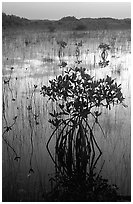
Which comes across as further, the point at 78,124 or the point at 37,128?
the point at 37,128

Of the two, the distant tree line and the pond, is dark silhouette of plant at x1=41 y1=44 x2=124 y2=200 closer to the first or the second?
the pond

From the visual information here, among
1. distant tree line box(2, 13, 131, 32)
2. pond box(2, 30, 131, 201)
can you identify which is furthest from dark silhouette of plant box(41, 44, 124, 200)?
distant tree line box(2, 13, 131, 32)

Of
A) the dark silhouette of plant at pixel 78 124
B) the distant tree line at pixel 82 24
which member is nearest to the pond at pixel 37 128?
the dark silhouette of plant at pixel 78 124

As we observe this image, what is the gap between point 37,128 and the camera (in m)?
4.74

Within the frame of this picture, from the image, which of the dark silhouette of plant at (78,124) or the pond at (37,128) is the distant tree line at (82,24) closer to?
the pond at (37,128)

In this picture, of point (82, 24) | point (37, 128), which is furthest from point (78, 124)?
point (82, 24)

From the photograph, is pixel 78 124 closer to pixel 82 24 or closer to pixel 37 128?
pixel 37 128

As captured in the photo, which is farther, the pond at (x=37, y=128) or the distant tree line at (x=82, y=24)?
the distant tree line at (x=82, y=24)

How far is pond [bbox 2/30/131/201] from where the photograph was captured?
3604mm

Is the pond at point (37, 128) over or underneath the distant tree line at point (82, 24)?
underneath

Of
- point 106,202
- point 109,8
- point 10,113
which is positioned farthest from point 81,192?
point 109,8

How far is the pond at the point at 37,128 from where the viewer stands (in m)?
3.60

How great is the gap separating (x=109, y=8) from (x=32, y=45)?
5.68m

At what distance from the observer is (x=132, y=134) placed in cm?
421
